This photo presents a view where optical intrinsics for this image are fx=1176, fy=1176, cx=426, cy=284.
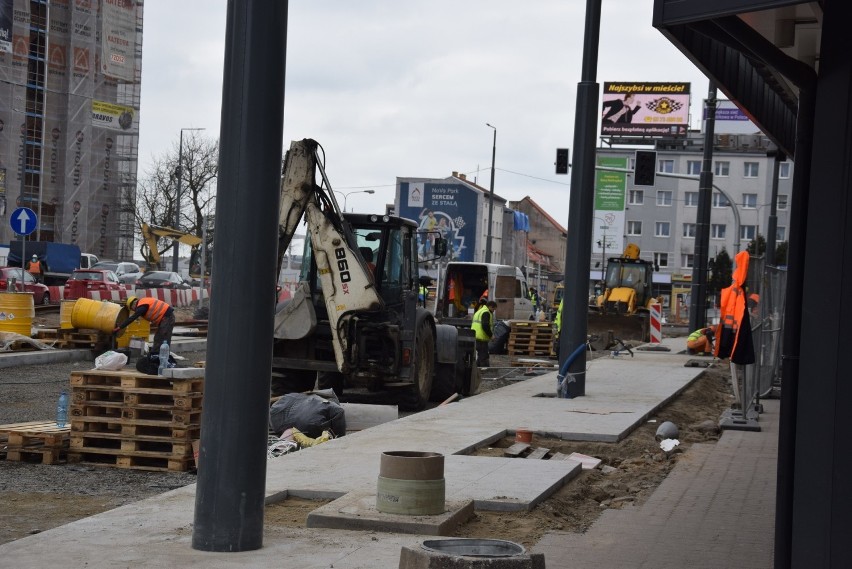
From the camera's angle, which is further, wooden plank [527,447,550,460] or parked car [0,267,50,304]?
parked car [0,267,50,304]

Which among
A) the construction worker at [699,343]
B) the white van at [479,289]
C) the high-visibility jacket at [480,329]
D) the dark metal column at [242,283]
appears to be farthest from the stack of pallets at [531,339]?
the dark metal column at [242,283]

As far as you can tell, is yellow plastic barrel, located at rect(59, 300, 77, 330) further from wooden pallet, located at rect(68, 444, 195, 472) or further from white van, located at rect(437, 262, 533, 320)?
white van, located at rect(437, 262, 533, 320)

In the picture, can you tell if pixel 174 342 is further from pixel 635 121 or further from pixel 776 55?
pixel 635 121

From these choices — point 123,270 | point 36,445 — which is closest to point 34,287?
point 123,270

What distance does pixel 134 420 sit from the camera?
1123 centimetres

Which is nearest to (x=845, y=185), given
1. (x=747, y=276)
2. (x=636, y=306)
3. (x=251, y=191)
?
(x=251, y=191)

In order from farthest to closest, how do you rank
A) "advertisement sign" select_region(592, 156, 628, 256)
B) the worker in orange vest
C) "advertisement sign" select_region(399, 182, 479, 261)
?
"advertisement sign" select_region(399, 182, 479, 261) → "advertisement sign" select_region(592, 156, 628, 256) → the worker in orange vest

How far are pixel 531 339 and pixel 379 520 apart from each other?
24174 mm

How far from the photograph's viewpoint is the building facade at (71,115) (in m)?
58.3

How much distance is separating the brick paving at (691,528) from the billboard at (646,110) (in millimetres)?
88330

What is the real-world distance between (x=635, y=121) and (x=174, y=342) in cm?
7626

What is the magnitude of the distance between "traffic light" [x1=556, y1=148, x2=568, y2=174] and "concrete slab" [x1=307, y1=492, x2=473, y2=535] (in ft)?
79.3

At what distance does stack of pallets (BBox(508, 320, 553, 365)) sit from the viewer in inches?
1246

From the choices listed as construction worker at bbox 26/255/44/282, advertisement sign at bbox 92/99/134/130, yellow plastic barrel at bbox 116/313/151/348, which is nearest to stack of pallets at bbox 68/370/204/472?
yellow plastic barrel at bbox 116/313/151/348
